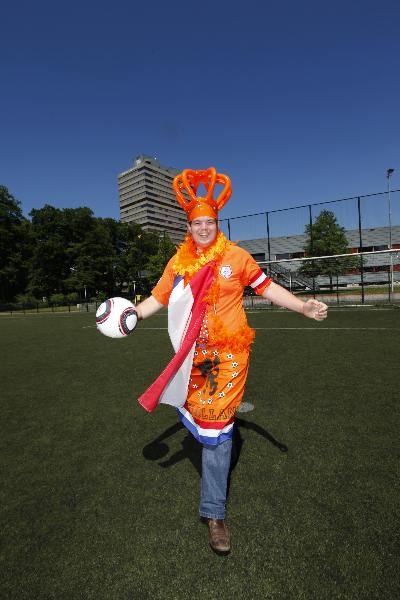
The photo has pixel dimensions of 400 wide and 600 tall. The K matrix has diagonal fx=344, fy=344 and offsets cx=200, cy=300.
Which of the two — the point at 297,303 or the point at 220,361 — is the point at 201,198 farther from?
the point at 220,361

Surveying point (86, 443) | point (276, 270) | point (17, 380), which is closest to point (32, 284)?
point (276, 270)

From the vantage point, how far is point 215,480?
2.21 metres

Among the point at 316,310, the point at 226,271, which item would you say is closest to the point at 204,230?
the point at 226,271

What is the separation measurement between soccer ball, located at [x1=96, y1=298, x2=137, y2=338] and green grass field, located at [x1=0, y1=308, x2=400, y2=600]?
123cm

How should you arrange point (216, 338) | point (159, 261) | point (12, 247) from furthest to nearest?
point (159, 261) → point (12, 247) → point (216, 338)

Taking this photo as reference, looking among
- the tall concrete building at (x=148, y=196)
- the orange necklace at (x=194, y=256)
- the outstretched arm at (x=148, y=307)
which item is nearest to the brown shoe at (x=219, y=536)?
the outstretched arm at (x=148, y=307)

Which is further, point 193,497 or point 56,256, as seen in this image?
point 56,256

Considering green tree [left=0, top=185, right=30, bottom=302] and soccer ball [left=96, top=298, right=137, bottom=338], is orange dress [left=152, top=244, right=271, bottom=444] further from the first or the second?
green tree [left=0, top=185, right=30, bottom=302]

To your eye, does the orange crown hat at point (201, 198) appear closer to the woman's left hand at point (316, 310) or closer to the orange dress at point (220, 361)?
the orange dress at point (220, 361)

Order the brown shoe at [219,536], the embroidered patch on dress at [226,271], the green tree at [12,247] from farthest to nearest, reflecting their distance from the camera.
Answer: the green tree at [12,247] < the embroidered patch on dress at [226,271] < the brown shoe at [219,536]

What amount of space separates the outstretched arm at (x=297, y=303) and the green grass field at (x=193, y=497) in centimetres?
128

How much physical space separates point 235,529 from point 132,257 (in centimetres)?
5796

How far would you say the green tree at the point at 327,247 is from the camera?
22.4 meters

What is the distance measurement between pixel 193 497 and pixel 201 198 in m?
2.20
